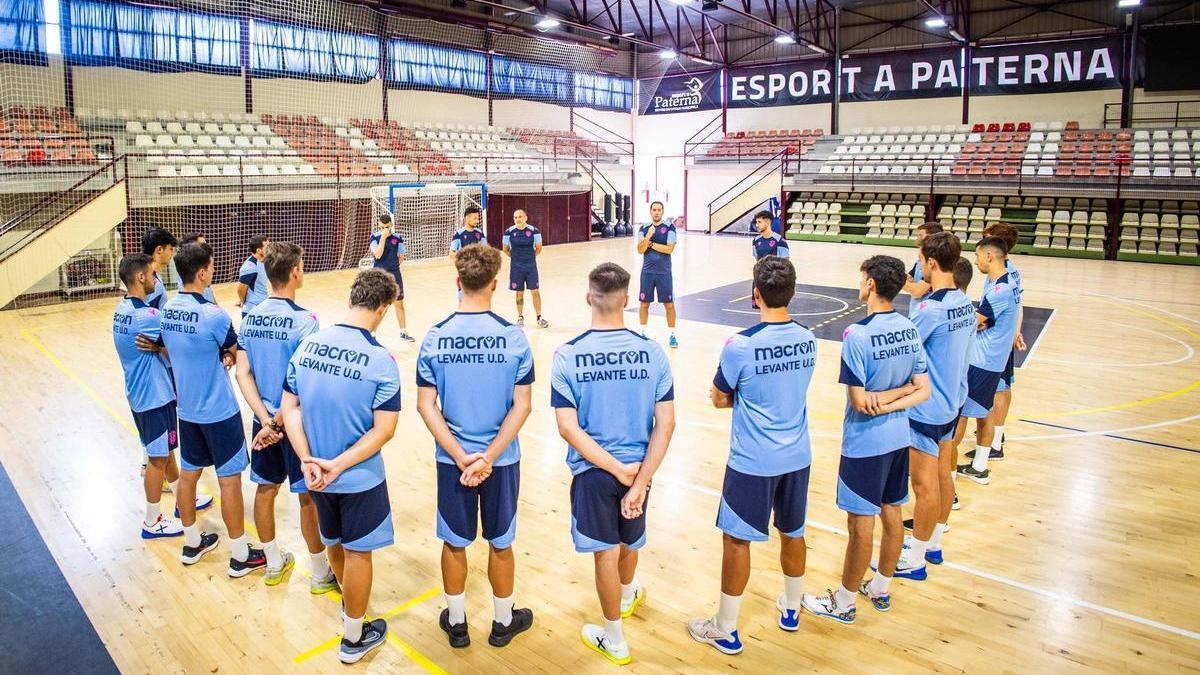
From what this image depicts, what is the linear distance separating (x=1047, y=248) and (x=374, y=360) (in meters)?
22.0

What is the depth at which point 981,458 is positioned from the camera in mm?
5906

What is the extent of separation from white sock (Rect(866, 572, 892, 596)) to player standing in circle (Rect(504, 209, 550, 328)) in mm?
7670

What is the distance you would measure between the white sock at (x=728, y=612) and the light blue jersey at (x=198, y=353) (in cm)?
289

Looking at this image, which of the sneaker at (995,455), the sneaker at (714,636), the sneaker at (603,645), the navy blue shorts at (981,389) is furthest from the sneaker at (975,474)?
the sneaker at (603,645)

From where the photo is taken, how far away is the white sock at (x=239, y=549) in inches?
173

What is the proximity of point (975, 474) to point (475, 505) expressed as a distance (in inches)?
166

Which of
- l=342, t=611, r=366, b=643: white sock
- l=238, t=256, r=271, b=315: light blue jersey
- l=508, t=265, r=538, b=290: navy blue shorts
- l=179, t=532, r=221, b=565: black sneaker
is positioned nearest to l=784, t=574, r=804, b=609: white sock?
l=342, t=611, r=366, b=643: white sock

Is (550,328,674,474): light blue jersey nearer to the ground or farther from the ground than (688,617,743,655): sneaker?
farther from the ground

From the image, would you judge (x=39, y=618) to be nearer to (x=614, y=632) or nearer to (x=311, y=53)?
(x=614, y=632)

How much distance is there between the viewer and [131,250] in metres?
15.1

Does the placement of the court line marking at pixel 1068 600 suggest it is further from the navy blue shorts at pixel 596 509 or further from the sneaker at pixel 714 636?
the navy blue shorts at pixel 596 509

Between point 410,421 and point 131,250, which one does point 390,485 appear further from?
point 131,250

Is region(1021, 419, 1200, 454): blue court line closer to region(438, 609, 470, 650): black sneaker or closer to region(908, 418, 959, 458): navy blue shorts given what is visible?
region(908, 418, 959, 458): navy blue shorts

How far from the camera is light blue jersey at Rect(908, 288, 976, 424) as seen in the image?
13.9 ft
